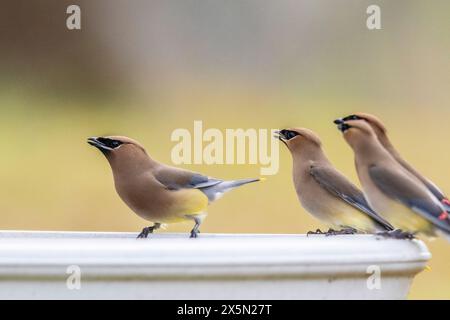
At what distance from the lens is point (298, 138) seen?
2453 millimetres

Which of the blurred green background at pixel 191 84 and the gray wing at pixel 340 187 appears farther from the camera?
the blurred green background at pixel 191 84

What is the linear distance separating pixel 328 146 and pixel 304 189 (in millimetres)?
250

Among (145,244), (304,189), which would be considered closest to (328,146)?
(304,189)

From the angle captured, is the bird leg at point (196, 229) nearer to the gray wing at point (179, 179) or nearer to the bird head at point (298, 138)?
the gray wing at point (179, 179)

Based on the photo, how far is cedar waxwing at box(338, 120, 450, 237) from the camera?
2.01 meters

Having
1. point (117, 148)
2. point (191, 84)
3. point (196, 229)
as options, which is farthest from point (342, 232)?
point (191, 84)

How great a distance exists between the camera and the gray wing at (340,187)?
2.31 metres

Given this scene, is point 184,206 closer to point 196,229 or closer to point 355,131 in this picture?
point 196,229

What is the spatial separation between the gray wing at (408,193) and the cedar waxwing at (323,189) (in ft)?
0.59

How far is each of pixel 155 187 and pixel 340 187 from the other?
501 millimetres

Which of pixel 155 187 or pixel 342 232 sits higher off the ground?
pixel 155 187

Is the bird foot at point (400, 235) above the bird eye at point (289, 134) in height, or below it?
below

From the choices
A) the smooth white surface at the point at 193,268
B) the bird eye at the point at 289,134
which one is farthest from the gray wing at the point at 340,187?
the smooth white surface at the point at 193,268
